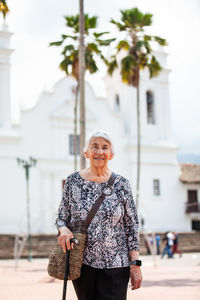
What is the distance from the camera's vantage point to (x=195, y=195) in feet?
136

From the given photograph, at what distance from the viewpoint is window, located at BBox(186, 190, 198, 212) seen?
134 ft

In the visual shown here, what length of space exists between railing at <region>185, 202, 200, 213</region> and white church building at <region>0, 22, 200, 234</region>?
10.2 inches

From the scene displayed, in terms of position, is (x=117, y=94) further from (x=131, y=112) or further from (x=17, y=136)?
(x=17, y=136)

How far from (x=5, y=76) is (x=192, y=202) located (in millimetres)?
18018

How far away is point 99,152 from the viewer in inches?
159

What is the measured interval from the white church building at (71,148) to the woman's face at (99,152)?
29.9 meters

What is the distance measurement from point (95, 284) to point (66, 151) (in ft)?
111

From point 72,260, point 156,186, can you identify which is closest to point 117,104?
point 156,186

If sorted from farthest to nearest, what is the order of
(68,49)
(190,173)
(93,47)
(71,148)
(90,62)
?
(190,173) → (71,148) → (68,49) → (90,62) → (93,47)

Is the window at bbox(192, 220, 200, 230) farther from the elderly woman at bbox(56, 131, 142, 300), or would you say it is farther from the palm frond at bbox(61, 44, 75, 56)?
the elderly woman at bbox(56, 131, 142, 300)

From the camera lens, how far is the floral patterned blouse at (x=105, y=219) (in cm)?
371

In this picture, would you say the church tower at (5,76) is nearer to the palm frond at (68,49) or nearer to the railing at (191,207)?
the palm frond at (68,49)

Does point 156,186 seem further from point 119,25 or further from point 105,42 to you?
point 105,42

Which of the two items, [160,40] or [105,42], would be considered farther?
[160,40]
